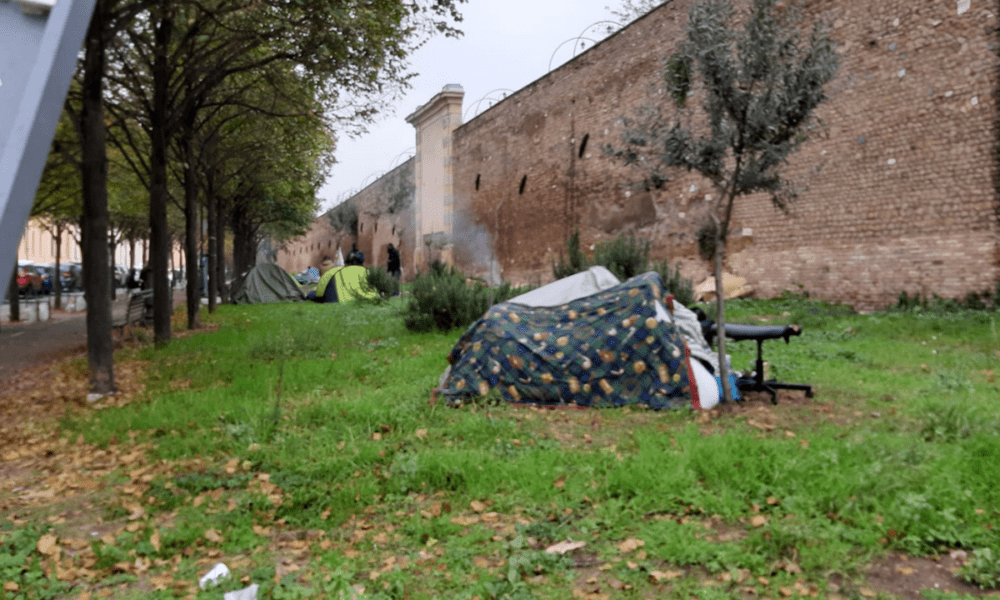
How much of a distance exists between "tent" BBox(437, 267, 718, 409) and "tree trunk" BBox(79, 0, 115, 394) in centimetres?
390

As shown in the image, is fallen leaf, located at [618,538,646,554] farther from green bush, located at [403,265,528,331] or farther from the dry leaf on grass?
green bush, located at [403,265,528,331]

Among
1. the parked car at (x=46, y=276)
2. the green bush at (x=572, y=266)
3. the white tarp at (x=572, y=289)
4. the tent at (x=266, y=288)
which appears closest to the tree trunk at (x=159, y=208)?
the green bush at (x=572, y=266)

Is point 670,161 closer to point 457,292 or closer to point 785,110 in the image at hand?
point 785,110

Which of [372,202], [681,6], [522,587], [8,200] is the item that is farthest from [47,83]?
[372,202]

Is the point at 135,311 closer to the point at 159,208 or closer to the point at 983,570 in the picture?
the point at 159,208

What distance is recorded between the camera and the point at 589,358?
6.48 meters

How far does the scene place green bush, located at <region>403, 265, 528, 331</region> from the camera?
478 inches

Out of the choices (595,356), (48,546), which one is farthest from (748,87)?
(48,546)

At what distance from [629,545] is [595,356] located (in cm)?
310

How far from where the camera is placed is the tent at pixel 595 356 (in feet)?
20.7

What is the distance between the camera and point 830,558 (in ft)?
10.4

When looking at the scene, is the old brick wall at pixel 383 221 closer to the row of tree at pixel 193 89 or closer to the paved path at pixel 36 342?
the row of tree at pixel 193 89

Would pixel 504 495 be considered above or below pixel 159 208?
below

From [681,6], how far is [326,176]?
569 inches
